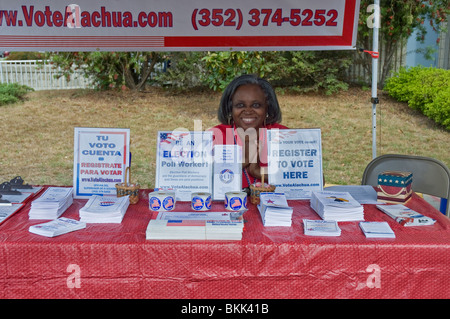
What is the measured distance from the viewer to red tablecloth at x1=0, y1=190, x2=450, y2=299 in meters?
1.73

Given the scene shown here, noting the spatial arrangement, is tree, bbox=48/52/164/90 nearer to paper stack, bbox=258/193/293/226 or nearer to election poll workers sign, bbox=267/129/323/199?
election poll workers sign, bbox=267/129/323/199

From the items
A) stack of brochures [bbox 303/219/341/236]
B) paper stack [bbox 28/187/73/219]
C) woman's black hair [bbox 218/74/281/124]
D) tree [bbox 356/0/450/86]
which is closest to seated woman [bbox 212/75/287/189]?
woman's black hair [bbox 218/74/281/124]

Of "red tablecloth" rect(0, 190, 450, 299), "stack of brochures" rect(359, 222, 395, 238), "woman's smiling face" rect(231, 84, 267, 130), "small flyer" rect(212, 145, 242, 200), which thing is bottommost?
"red tablecloth" rect(0, 190, 450, 299)

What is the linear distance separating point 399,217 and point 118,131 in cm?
142

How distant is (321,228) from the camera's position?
1.86 meters

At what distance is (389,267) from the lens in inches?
68.5

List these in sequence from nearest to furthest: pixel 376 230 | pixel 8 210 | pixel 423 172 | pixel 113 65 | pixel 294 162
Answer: pixel 376 230 < pixel 8 210 < pixel 294 162 < pixel 423 172 < pixel 113 65

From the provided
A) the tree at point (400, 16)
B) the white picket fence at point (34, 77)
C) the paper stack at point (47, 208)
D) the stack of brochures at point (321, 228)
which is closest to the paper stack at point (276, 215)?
the stack of brochures at point (321, 228)

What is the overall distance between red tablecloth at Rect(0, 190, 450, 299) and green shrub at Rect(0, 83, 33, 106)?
8.67 meters

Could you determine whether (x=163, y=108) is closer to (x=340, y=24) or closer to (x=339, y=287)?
(x=340, y=24)

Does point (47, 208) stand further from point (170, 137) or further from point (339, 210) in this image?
point (339, 210)

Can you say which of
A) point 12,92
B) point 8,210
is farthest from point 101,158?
point 12,92

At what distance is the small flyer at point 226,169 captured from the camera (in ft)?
7.35

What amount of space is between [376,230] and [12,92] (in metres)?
9.71
